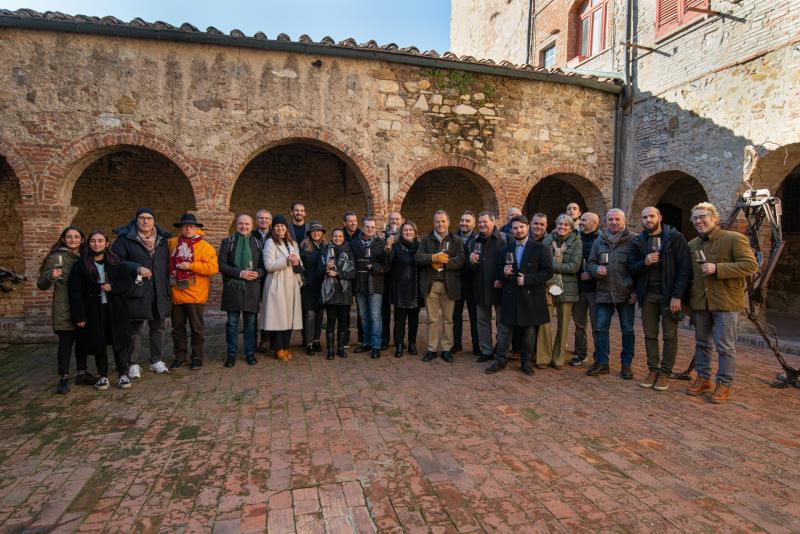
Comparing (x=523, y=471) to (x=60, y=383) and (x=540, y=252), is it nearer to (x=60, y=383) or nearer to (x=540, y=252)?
(x=540, y=252)

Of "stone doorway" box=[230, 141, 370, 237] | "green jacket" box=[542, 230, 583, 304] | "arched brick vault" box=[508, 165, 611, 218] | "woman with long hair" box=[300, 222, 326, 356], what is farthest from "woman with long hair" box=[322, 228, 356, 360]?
"stone doorway" box=[230, 141, 370, 237]

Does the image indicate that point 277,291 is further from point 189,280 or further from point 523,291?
point 523,291

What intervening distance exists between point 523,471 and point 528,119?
7900 millimetres

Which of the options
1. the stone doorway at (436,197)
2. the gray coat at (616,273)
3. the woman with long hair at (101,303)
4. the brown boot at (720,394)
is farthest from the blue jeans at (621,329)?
the stone doorway at (436,197)

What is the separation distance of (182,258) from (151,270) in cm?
37

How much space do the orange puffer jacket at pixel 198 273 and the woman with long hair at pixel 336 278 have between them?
136 centimetres

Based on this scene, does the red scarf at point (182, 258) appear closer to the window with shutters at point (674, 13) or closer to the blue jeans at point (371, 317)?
the blue jeans at point (371, 317)

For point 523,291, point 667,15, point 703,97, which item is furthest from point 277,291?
point 667,15

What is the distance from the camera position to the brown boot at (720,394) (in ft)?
15.1

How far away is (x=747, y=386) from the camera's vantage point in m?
5.18

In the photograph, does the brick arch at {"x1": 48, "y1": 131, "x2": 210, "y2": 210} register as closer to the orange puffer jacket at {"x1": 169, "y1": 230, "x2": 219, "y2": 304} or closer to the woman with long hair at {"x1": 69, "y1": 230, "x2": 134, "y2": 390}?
the orange puffer jacket at {"x1": 169, "y1": 230, "x2": 219, "y2": 304}

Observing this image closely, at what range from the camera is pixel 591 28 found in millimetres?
12031

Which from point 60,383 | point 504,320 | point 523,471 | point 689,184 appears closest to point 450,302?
point 504,320

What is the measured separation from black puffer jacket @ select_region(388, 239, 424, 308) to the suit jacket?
4.02 feet
